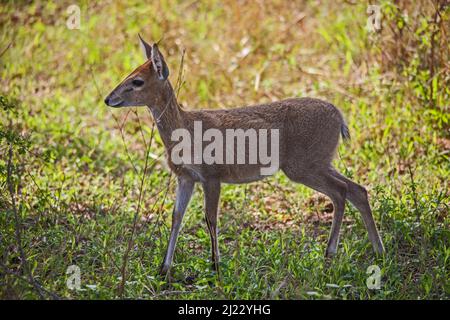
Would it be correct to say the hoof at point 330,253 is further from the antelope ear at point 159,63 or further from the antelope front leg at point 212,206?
the antelope ear at point 159,63

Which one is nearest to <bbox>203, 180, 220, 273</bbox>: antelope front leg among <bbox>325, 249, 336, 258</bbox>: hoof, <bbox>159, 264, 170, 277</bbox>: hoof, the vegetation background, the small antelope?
the small antelope

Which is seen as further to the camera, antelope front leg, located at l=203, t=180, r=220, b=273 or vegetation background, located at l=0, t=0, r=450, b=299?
antelope front leg, located at l=203, t=180, r=220, b=273

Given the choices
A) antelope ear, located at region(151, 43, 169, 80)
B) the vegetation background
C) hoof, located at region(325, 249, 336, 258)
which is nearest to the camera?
the vegetation background

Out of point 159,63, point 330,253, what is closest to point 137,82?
point 159,63

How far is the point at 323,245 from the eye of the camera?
620cm

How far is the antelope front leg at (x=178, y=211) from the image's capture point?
18.8 ft

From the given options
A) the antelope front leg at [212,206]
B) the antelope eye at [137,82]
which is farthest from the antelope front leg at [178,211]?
the antelope eye at [137,82]

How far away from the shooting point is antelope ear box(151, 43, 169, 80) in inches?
222

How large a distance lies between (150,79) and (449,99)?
337 centimetres

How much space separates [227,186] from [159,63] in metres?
2.16

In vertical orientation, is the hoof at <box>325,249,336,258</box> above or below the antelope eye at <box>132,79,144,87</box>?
below

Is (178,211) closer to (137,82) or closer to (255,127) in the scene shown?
(255,127)

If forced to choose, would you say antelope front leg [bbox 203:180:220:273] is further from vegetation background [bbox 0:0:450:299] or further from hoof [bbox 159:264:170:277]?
hoof [bbox 159:264:170:277]

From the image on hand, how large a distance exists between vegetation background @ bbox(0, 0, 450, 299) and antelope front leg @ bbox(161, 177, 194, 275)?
11cm
